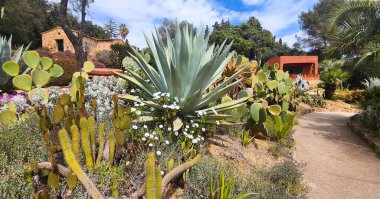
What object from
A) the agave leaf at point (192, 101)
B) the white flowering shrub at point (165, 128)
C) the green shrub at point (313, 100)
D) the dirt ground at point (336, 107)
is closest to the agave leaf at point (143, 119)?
the white flowering shrub at point (165, 128)

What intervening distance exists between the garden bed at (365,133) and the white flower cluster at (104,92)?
4780 mm

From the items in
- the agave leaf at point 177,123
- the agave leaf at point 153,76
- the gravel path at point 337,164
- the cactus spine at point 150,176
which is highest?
the agave leaf at point 153,76

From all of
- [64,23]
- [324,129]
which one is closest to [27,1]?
[64,23]

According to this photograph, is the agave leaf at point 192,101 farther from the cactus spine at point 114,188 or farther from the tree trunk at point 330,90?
the tree trunk at point 330,90

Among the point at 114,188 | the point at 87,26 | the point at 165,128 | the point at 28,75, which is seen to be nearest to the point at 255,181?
the point at 165,128

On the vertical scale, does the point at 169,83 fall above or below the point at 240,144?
above

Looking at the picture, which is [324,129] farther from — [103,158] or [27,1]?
[27,1]

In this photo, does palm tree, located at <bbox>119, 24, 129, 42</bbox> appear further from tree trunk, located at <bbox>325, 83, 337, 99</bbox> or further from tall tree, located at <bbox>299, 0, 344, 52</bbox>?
tree trunk, located at <bbox>325, 83, 337, 99</bbox>

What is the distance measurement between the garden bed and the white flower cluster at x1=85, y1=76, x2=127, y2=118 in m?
4.78

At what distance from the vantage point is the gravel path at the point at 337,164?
339 cm

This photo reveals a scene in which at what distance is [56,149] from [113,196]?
64 cm

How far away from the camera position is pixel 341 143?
18.5 feet

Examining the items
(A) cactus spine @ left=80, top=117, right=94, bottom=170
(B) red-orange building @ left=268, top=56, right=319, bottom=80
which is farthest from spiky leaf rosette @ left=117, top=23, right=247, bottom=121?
(B) red-orange building @ left=268, top=56, right=319, bottom=80

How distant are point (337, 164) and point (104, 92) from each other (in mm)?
3888
